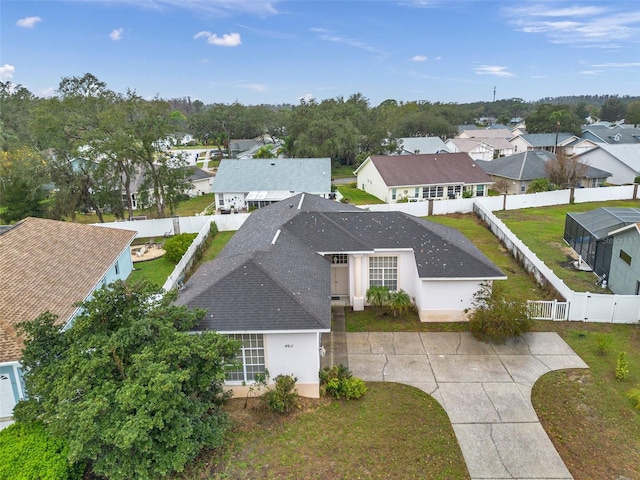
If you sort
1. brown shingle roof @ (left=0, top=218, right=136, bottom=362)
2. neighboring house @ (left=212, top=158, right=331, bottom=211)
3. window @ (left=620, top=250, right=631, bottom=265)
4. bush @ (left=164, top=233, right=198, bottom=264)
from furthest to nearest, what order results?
neighboring house @ (left=212, top=158, right=331, bottom=211), bush @ (left=164, top=233, right=198, bottom=264), window @ (left=620, top=250, right=631, bottom=265), brown shingle roof @ (left=0, top=218, right=136, bottom=362)

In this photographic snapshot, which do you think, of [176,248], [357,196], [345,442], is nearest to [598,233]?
[345,442]

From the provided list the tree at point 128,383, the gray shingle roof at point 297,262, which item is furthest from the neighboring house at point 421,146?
the tree at point 128,383

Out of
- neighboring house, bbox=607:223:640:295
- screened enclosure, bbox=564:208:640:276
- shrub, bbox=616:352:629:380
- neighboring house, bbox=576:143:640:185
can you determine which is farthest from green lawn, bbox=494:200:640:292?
neighboring house, bbox=576:143:640:185

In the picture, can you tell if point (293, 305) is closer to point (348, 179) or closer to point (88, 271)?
point (88, 271)

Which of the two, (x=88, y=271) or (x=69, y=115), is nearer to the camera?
(x=88, y=271)

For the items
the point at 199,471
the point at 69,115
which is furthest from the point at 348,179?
the point at 199,471

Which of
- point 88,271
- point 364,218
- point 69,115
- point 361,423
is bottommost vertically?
point 361,423

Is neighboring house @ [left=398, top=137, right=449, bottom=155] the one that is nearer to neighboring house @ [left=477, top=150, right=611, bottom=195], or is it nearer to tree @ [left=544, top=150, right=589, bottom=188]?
neighboring house @ [left=477, top=150, right=611, bottom=195]
